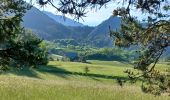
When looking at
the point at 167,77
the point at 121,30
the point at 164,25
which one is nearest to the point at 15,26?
the point at 121,30

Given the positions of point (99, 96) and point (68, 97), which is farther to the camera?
point (99, 96)

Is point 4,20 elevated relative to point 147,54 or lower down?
elevated

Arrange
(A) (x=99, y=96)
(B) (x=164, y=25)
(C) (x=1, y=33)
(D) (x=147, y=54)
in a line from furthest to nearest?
(A) (x=99, y=96) < (D) (x=147, y=54) < (B) (x=164, y=25) < (C) (x=1, y=33)

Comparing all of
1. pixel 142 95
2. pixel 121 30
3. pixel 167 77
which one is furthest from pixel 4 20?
pixel 142 95

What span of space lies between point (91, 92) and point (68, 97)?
95.3 inches

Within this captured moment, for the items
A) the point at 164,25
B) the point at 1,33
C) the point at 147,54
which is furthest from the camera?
the point at 147,54

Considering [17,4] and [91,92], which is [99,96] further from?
[17,4]

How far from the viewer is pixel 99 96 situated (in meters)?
18.5

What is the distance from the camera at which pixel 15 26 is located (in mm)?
11609

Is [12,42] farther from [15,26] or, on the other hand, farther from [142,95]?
[142,95]

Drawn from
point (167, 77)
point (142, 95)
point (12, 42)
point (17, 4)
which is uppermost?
point (17, 4)

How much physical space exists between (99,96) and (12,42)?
8143 mm

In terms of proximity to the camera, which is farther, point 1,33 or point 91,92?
point 91,92

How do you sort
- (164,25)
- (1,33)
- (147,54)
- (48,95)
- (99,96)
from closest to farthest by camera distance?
1. (1,33)
2. (164,25)
3. (147,54)
4. (48,95)
5. (99,96)
